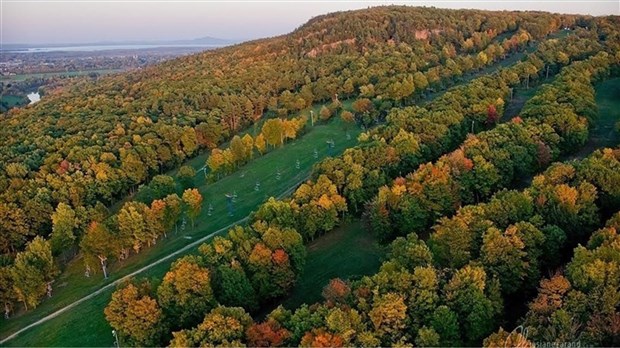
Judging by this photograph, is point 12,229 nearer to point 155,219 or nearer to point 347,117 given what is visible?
point 155,219

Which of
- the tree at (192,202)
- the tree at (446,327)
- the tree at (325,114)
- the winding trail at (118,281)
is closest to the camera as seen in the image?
the tree at (446,327)

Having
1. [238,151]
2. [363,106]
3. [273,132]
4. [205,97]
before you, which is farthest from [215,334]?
[205,97]

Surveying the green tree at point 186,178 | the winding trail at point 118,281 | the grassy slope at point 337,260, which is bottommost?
the winding trail at point 118,281

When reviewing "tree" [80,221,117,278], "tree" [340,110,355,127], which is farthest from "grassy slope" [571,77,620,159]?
"tree" [80,221,117,278]

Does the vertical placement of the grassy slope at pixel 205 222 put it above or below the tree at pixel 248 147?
below

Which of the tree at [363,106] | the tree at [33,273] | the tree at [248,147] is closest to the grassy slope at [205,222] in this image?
the tree at [248,147]

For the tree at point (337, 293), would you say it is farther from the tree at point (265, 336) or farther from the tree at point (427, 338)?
the tree at point (427, 338)

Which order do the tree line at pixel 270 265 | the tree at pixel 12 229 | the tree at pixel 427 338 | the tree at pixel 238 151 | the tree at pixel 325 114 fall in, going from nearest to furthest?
the tree at pixel 427 338 < the tree line at pixel 270 265 < the tree at pixel 12 229 < the tree at pixel 238 151 < the tree at pixel 325 114

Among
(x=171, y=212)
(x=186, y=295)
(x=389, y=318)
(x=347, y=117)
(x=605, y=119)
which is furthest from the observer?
(x=347, y=117)
